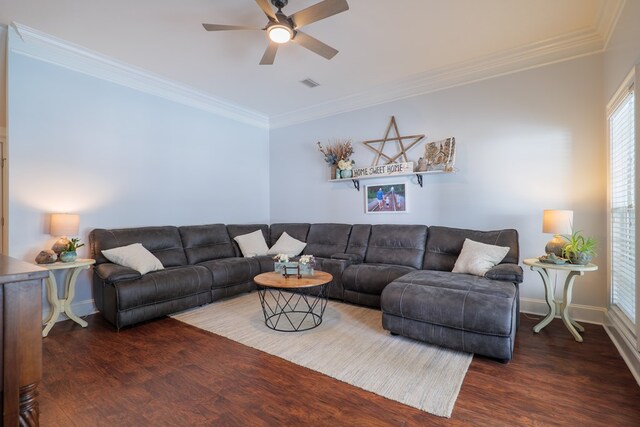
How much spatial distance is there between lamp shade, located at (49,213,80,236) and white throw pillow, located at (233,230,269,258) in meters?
2.02

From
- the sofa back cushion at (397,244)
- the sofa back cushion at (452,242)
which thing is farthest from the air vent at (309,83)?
the sofa back cushion at (452,242)

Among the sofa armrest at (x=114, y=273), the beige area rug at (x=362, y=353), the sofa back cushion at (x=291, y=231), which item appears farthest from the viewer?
the sofa back cushion at (x=291, y=231)

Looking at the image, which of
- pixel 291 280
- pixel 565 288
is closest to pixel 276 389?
pixel 291 280

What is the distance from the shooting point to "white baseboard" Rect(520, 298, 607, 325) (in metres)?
3.08

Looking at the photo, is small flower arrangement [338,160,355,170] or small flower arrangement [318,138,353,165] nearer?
small flower arrangement [338,160,355,170]

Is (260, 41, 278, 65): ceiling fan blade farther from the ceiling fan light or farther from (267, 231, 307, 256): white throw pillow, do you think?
(267, 231, 307, 256): white throw pillow

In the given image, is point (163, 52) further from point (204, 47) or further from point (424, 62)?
point (424, 62)

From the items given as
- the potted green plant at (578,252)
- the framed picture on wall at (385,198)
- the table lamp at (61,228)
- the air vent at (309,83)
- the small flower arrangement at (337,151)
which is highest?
the air vent at (309,83)

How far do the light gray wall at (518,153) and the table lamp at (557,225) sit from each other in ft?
1.95

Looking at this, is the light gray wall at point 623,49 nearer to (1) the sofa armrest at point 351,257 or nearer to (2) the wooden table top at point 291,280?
(2) the wooden table top at point 291,280

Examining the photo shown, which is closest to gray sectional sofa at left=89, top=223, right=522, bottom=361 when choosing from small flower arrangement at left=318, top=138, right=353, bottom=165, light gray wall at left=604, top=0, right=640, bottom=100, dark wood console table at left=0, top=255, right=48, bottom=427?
small flower arrangement at left=318, top=138, right=353, bottom=165

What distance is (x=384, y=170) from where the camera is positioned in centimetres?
434

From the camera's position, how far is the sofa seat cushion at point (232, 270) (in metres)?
3.82

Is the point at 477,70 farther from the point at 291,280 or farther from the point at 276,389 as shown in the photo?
the point at 276,389
